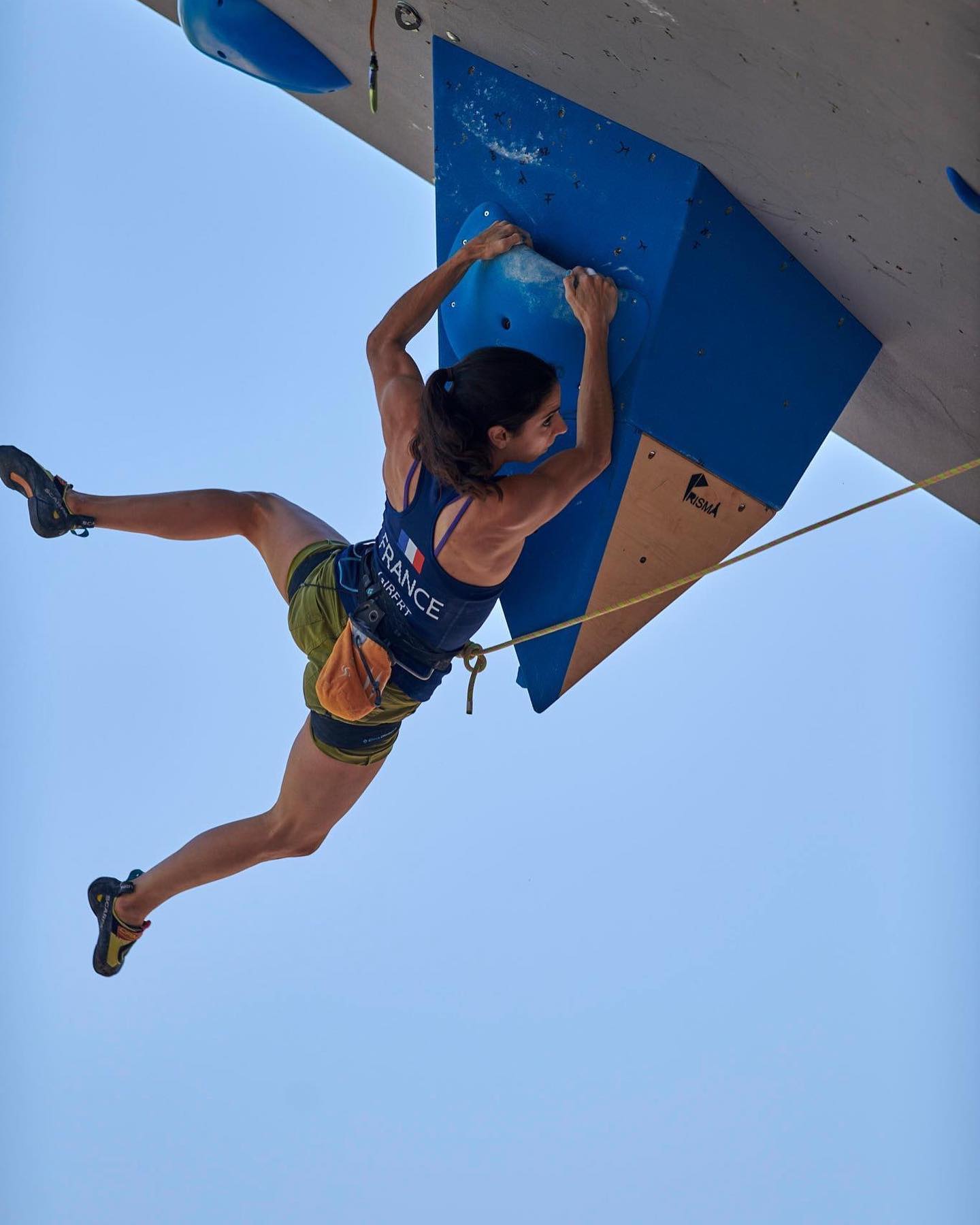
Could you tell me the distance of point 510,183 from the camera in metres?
2.85

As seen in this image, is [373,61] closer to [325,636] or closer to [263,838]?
[325,636]

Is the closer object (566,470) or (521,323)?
(566,470)

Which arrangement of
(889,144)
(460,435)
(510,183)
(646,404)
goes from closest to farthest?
(889,144) → (460,435) → (646,404) → (510,183)

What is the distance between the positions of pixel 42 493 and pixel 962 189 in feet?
6.06

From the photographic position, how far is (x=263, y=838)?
300 centimetres

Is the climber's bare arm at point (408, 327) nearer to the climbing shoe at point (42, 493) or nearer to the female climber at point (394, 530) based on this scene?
the female climber at point (394, 530)

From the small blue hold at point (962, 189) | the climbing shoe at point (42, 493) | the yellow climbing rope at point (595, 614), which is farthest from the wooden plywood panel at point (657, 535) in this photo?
the climbing shoe at point (42, 493)

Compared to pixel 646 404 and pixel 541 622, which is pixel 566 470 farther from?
pixel 541 622

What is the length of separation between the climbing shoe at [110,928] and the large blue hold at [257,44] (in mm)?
1856

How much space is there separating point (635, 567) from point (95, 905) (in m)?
1.50

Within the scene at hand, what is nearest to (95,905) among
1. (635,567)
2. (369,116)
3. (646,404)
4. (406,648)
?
(406,648)

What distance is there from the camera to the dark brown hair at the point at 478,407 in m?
2.41

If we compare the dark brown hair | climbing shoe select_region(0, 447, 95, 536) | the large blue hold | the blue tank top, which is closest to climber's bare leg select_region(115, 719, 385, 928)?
the blue tank top

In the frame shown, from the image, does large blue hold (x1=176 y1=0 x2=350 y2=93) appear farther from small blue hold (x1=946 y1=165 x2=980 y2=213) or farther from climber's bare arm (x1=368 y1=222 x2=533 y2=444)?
small blue hold (x1=946 y1=165 x2=980 y2=213)
